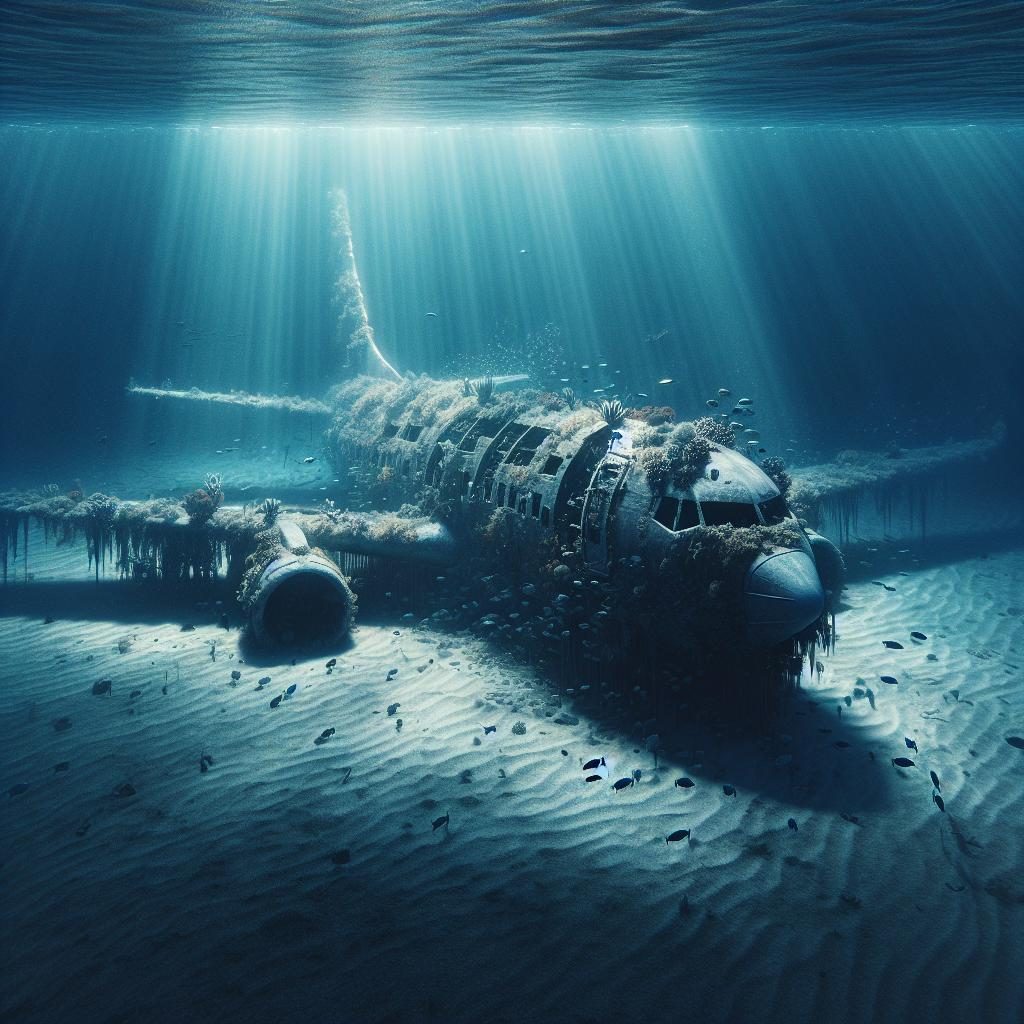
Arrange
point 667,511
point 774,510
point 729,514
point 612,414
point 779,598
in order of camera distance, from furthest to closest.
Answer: point 612,414
point 667,511
point 774,510
point 729,514
point 779,598

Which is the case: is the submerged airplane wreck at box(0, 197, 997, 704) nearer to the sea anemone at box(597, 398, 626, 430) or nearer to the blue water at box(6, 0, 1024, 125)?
the sea anemone at box(597, 398, 626, 430)

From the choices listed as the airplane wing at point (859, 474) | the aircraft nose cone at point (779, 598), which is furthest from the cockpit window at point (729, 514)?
the airplane wing at point (859, 474)

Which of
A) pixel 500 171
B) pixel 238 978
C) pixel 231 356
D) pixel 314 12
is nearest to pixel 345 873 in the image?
pixel 238 978

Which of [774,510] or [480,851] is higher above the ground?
[774,510]

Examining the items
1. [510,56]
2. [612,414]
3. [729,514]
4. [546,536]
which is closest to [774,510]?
[729,514]

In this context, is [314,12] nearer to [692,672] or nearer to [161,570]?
[692,672]

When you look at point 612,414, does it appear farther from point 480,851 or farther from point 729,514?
point 480,851
